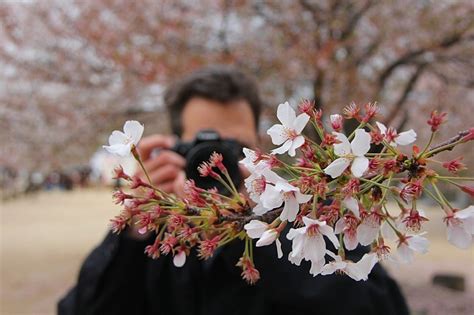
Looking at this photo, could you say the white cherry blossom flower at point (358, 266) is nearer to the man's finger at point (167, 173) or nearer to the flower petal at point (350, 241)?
the flower petal at point (350, 241)

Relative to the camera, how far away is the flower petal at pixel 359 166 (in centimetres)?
40

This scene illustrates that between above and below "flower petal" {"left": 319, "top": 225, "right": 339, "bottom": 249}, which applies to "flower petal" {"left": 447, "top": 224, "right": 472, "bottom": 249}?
below

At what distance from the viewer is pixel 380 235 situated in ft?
1.50

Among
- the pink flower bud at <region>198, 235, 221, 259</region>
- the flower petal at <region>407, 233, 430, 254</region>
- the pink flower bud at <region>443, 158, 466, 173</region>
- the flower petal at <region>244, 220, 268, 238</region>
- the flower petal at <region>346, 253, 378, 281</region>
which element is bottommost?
the flower petal at <region>346, 253, 378, 281</region>

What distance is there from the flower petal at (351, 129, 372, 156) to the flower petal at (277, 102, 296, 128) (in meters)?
0.06

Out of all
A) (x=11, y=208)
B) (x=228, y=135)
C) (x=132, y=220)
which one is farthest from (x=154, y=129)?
(x=11, y=208)

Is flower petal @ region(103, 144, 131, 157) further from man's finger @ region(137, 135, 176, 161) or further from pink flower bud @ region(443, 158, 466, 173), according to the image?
man's finger @ region(137, 135, 176, 161)

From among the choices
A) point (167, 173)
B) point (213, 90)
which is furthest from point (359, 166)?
point (213, 90)

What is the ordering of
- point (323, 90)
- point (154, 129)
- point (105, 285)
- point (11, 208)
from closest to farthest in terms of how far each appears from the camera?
point (105, 285), point (323, 90), point (154, 129), point (11, 208)

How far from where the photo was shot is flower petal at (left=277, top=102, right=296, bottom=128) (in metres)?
0.45

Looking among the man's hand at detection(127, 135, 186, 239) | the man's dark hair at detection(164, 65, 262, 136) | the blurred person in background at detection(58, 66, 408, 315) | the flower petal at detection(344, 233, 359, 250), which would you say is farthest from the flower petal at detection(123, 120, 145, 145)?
the man's dark hair at detection(164, 65, 262, 136)

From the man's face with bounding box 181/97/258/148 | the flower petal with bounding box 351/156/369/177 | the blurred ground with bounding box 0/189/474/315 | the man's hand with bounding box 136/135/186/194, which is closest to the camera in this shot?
the flower petal with bounding box 351/156/369/177

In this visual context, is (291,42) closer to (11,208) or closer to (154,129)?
(154,129)

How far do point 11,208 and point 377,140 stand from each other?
72.2 ft
